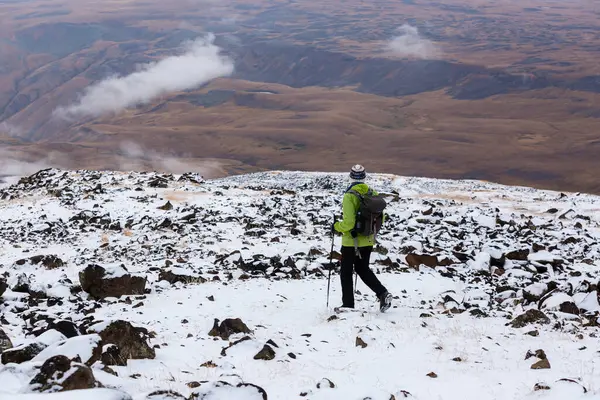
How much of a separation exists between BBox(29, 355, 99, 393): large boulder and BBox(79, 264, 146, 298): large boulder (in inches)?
191

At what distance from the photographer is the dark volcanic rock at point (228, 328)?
708cm

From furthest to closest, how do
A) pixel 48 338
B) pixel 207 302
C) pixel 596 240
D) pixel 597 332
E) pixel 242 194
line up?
1. pixel 242 194
2. pixel 596 240
3. pixel 207 302
4. pixel 597 332
5. pixel 48 338

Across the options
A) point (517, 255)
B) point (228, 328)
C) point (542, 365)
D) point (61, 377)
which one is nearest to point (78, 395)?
point (61, 377)

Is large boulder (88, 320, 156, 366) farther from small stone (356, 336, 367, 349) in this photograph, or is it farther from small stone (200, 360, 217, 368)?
small stone (356, 336, 367, 349)

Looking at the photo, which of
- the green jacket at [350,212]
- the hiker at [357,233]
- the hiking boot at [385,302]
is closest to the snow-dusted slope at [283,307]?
the hiking boot at [385,302]

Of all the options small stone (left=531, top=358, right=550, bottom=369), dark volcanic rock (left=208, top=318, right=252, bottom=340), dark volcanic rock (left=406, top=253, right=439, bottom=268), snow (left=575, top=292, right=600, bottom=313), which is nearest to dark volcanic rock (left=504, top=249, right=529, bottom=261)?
dark volcanic rock (left=406, top=253, right=439, bottom=268)

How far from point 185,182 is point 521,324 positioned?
19797mm

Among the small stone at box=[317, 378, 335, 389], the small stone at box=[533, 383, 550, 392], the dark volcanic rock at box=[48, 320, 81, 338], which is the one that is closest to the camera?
the small stone at box=[533, 383, 550, 392]

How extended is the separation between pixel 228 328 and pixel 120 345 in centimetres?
146

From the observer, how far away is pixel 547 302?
835 cm

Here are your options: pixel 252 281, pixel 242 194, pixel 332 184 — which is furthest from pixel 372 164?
pixel 252 281

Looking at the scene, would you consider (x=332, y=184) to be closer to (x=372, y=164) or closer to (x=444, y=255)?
(x=444, y=255)

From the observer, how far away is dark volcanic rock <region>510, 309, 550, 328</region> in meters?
7.52

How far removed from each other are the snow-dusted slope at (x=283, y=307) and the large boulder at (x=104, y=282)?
2cm
